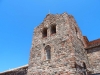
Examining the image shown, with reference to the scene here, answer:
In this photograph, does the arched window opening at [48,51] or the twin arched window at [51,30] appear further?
the twin arched window at [51,30]

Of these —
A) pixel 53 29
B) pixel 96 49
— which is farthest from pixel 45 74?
pixel 96 49

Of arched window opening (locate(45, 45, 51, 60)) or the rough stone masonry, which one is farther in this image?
arched window opening (locate(45, 45, 51, 60))

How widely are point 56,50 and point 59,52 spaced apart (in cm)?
41

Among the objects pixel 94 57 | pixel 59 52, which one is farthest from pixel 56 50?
pixel 94 57

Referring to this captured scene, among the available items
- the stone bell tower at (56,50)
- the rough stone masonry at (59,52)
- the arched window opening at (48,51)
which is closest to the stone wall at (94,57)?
the rough stone masonry at (59,52)

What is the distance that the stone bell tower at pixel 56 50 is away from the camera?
1006cm

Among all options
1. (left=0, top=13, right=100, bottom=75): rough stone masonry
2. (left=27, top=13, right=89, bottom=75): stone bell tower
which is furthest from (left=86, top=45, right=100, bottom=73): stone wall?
(left=27, top=13, right=89, bottom=75): stone bell tower

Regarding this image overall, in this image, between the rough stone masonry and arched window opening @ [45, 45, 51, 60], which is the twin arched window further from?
arched window opening @ [45, 45, 51, 60]

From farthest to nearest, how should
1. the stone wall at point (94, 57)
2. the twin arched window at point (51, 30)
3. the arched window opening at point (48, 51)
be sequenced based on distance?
1. the twin arched window at point (51, 30)
2. the stone wall at point (94, 57)
3. the arched window opening at point (48, 51)

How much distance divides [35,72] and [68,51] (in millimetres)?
3708

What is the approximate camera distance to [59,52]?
35.9 ft

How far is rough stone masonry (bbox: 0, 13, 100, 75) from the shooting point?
10.1 meters

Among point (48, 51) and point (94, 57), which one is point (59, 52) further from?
point (94, 57)

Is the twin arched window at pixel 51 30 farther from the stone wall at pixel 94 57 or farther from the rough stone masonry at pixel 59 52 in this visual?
the stone wall at pixel 94 57
